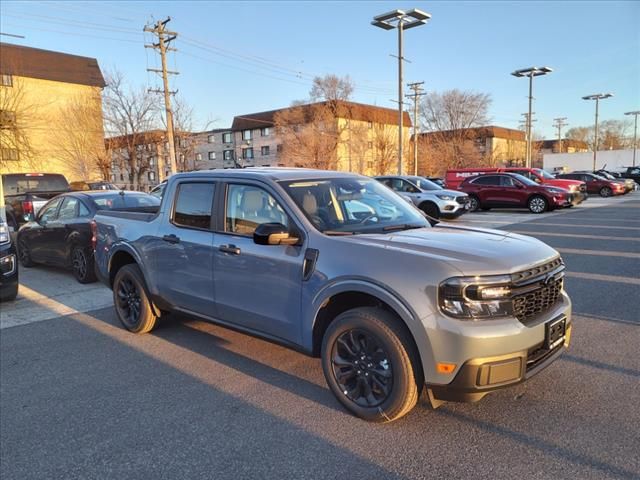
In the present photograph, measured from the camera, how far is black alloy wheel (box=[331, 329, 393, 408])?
3262 millimetres

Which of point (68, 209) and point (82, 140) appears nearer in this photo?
point (68, 209)

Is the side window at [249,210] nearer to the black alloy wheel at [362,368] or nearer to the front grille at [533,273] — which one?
the black alloy wheel at [362,368]

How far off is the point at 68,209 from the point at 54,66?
47.8 m

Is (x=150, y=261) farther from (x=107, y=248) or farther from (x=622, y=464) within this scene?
(x=622, y=464)

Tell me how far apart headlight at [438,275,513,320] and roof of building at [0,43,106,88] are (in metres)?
50.5

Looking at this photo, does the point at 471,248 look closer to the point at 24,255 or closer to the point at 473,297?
the point at 473,297

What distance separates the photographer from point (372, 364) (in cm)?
332

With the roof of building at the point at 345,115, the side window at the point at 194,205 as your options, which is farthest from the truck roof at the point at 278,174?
the roof of building at the point at 345,115

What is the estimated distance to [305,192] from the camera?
13.2 ft

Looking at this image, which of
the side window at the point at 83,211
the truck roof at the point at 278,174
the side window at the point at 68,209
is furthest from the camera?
the side window at the point at 68,209

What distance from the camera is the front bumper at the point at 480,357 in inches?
113

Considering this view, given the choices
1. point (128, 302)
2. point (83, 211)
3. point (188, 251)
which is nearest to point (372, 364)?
point (188, 251)

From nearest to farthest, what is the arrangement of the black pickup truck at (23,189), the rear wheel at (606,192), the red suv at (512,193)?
the black pickup truck at (23,189) < the red suv at (512,193) < the rear wheel at (606,192)

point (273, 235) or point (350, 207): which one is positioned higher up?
point (350, 207)
